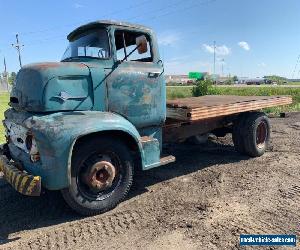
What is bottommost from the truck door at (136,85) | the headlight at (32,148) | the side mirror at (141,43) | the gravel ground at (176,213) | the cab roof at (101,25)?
the gravel ground at (176,213)

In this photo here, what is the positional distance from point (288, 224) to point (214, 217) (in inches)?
35.6

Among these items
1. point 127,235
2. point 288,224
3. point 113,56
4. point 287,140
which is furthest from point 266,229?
point 287,140

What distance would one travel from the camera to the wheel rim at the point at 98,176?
4512 millimetres

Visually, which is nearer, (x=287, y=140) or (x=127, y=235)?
(x=127, y=235)

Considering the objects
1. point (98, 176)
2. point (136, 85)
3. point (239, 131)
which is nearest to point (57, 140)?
point (98, 176)

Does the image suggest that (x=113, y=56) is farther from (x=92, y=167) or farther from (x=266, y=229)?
(x=266, y=229)

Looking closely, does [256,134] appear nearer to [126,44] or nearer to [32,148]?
[126,44]

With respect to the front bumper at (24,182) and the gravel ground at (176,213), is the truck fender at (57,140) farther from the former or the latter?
the gravel ground at (176,213)

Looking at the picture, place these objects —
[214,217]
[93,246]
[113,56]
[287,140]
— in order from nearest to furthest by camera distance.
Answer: [93,246], [214,217], [113,56], [287,140]

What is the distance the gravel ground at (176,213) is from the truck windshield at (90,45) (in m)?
2.23

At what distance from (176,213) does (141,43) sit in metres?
2.47

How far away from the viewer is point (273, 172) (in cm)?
632

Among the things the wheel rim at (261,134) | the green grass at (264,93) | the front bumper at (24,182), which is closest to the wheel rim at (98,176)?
the front bumper at (24,182)

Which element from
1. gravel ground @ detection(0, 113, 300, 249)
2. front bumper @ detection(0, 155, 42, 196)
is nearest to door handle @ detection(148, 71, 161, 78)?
gravel ground @ detection(0, 113, 300, 249)
